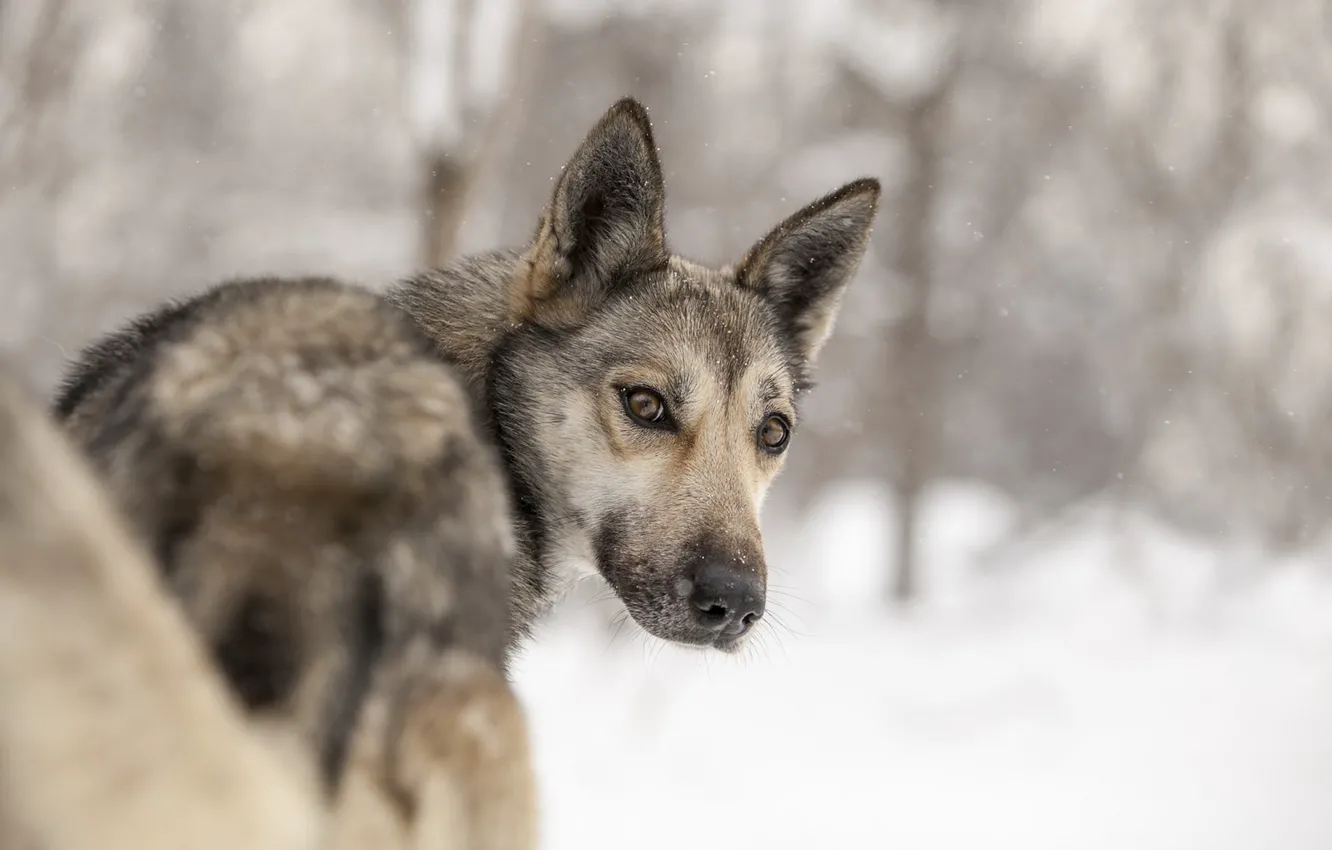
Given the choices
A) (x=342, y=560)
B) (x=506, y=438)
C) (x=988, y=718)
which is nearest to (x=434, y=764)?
(x=342, y=560)

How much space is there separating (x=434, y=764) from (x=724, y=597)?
1423 millimetres

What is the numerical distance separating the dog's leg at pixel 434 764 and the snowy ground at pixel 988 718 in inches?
73.8

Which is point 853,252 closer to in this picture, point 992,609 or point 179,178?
point 992,609

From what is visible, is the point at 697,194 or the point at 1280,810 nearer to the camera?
the point at 1280,810

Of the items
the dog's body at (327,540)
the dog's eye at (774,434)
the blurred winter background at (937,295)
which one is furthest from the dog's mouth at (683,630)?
the blurred winter background at (937,295)

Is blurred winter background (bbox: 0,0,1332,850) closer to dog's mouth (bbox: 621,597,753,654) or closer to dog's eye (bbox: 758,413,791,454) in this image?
dog's eye (bbox: 758,413,791,454)

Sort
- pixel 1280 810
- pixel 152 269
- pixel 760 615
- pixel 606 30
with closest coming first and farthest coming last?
pixel 760 615, pixel 1280 810, pixel 606 30, pixel 152 269

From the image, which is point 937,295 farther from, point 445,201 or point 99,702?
point 99,702

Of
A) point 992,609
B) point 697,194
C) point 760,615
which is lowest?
point 760,615

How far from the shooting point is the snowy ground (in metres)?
6.42

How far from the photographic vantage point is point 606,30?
12195 mm

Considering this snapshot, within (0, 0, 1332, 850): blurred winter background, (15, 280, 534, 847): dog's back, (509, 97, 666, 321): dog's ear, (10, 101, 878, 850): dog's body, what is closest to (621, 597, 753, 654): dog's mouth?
(509, 97, 666, 321): dog's ear

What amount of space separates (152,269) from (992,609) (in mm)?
13064

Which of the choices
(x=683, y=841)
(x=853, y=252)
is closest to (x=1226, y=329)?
(x=683, y=841)
